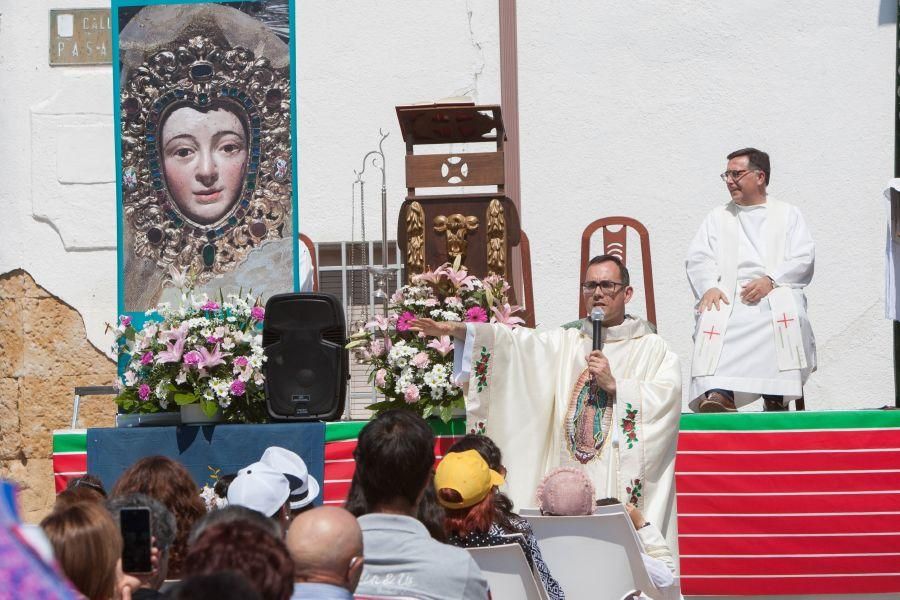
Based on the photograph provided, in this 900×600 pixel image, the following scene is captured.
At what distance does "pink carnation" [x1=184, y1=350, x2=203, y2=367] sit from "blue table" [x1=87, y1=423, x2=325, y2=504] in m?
0.30

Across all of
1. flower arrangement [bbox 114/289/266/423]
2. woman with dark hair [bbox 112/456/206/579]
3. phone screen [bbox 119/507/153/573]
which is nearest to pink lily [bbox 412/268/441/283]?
flower arrangement [bbox 114/289/266/423]

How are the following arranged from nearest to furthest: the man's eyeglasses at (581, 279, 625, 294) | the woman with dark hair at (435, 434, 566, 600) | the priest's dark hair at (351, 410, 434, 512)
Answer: the priest's dark hair at (351, 410, 434, 512)
the woman with dark hair at (435, 434, 566, 600)
the man's eyeglasses at (581, 279, 625, 294)

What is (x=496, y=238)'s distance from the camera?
22.0ft

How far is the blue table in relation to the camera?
618 centimetres

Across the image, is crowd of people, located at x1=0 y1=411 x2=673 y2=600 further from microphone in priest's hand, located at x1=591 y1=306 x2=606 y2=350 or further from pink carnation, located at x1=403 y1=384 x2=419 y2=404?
pink carnation, located at x1=403 y1=384 x2=419 y2=404

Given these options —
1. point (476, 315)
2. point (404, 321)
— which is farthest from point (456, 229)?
point (404, 321)

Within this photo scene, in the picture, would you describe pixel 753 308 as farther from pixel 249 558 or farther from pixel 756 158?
pixel 249 558

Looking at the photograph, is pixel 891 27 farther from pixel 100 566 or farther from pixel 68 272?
pixel 100 566

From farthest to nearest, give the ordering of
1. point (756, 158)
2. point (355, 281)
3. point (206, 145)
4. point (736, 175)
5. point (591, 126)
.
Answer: point (355, 281) < point (591, 126) < point (736, 175) < point (756, 158) < point (206, 145)

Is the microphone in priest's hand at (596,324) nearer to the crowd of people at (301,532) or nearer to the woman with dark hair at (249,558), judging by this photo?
the crowd of people at (301,532)

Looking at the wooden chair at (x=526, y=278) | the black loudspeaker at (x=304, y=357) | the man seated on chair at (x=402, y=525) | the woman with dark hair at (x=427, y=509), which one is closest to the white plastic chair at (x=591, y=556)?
→ the woman with dark hair at (x=427, y=509)

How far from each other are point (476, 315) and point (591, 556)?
90.9 inches

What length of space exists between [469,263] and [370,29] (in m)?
4.15

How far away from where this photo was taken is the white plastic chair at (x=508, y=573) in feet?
12.2
